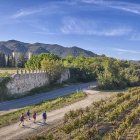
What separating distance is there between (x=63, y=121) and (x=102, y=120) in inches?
169

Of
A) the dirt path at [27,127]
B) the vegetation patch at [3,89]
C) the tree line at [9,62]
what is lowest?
the dirt path at [27,127]

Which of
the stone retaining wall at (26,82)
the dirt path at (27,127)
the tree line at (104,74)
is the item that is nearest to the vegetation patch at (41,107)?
the dirt path at (27,127)

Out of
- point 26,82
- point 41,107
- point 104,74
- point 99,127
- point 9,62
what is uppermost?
point 9,62

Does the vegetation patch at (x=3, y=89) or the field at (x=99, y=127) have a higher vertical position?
the vegetation patch at (x=3, y=89)

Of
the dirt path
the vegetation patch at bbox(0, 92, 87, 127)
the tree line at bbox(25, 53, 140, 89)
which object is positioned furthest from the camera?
the tree line at bbox(25, 53, 140, 89)

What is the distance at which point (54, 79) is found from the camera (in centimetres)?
8294

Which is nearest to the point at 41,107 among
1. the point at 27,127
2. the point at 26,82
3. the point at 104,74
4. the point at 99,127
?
the point at 27,127

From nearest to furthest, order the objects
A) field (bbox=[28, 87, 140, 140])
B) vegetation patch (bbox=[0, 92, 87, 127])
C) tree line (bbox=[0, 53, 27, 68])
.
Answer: field (bbox=[28, 87, 140, 140])
vegetation patch (bbox=[0, 92, 87, 127])
tree line (bbox=[0, 53, 27, 68])

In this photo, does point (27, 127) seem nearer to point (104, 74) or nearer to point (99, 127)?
point (99, 127)

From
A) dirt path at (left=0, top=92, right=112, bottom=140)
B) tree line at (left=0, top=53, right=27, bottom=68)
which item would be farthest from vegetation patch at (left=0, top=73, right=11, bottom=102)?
tree line at (left=0, top=53, right=27, bottom=68)

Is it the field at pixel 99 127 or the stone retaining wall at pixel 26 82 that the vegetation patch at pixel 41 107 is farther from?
the stone retaining wall at pixel 26 82

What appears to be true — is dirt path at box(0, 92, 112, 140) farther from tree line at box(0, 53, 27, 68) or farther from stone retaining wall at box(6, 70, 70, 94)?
tree line at box(0, 53, 27, 68)

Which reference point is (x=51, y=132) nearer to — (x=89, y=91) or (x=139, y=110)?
(x=139, y=110)

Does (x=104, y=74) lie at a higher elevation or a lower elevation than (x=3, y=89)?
higher
